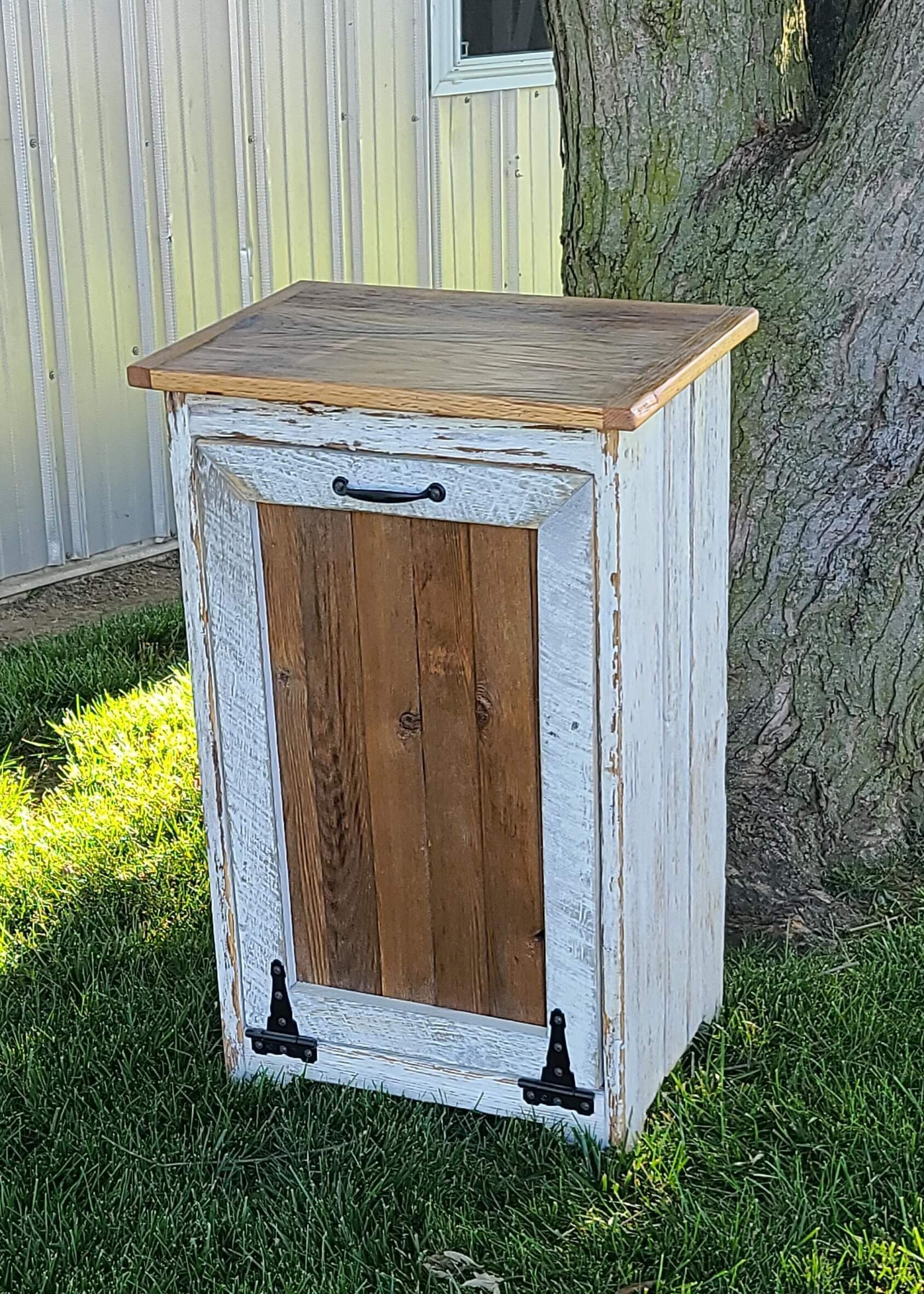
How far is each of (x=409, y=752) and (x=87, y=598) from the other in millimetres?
2998

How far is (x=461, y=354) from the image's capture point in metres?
2.56

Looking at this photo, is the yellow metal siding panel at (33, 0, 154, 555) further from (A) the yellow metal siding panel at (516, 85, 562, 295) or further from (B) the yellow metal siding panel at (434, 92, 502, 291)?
(A) the yellow metal siding panel at (516, 85, 562, 295)

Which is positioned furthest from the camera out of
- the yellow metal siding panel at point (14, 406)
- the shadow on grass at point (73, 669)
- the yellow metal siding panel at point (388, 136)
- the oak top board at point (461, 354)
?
the yellow metal siding panel at point (388, 136)

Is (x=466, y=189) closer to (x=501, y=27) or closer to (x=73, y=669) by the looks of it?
(x=501, y=27)

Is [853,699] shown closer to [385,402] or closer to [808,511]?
[808,511]

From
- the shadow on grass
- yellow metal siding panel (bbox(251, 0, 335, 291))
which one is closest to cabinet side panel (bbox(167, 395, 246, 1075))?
the shadow on grass

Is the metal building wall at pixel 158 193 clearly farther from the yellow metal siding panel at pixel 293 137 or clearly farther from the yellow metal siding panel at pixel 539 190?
the yellow metal siding panel at pixel 539 190

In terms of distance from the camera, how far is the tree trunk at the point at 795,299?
3.07 metres

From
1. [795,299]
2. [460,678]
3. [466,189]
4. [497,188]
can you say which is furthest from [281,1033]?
[497,188]

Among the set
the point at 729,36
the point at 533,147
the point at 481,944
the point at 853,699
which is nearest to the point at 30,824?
the point at 481,944

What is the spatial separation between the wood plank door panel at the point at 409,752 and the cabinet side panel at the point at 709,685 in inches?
14.0

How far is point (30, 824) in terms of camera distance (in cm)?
387

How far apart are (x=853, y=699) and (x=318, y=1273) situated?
1.51 m

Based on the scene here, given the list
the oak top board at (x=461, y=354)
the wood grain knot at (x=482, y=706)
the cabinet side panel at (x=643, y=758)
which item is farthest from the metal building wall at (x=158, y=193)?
the cabinet side panel at (x=643, y=758)
